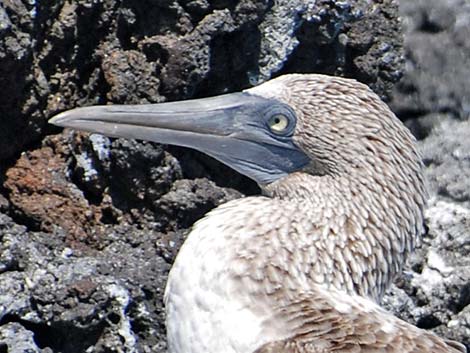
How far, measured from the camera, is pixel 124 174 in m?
5.48

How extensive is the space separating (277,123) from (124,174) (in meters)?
1.05

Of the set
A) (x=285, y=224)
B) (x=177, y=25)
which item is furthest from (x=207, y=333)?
(x=177, y=25)

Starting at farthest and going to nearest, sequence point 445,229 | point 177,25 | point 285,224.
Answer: point 445,229
point 177,25
point 285,224

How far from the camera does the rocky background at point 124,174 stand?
516cm

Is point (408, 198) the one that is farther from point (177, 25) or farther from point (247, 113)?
point (177, 25)

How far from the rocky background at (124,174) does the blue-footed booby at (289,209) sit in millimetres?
802

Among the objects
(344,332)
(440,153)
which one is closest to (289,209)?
(344,332)

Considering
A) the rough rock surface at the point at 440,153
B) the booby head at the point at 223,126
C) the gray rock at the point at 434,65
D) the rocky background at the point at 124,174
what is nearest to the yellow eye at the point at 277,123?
the booby head at the point at 223,126

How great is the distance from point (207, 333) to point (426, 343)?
0.67 metres

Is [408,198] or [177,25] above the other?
[177,25]

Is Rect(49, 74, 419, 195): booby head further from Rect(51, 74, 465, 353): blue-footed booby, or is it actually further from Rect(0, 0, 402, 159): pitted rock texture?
Rect(0, 0, 402, 159): pitted rock texture

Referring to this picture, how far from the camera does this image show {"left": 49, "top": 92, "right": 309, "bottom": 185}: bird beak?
449 centimetres

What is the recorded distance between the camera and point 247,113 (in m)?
4.62

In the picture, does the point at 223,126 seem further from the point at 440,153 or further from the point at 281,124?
the point at 440,153
